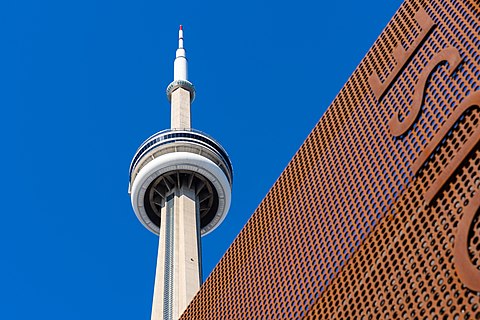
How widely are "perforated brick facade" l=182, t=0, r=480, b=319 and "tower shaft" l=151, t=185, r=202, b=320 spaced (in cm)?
3370

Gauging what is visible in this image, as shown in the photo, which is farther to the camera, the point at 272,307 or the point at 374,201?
the point at 272,307

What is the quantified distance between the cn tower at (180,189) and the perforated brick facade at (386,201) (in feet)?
131

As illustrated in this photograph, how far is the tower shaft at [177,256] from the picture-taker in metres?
65.3

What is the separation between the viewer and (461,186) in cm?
1991

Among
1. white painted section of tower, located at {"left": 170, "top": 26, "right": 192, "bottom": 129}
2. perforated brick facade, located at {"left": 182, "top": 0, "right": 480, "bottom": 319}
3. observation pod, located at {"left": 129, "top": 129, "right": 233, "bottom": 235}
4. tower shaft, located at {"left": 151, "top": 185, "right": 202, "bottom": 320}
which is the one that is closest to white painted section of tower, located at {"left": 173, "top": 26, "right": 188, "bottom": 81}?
white painted section of tower, located at {"left": 170, "top": 26, "right": 192, "bottom": 129}

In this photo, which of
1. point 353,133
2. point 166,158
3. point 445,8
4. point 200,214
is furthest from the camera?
point 200,214

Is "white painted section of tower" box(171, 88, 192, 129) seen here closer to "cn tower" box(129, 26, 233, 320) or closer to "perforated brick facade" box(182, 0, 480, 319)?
"cn tower" box(129, 26, 233, 320)

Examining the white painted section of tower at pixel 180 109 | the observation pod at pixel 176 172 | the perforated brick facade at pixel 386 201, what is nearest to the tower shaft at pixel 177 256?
the observation pod at pixel 176 172

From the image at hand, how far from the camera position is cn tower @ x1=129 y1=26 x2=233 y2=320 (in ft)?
236

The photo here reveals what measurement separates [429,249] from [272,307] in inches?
318

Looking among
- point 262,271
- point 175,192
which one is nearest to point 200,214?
point 175,192

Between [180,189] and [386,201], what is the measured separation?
57482 millimetres

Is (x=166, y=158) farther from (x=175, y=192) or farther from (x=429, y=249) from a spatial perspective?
(x=429, y=249)

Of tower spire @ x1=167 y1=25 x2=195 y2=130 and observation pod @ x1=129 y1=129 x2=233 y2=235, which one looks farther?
tower spire @ x1=167 y1=25 x2=195 y2=130
